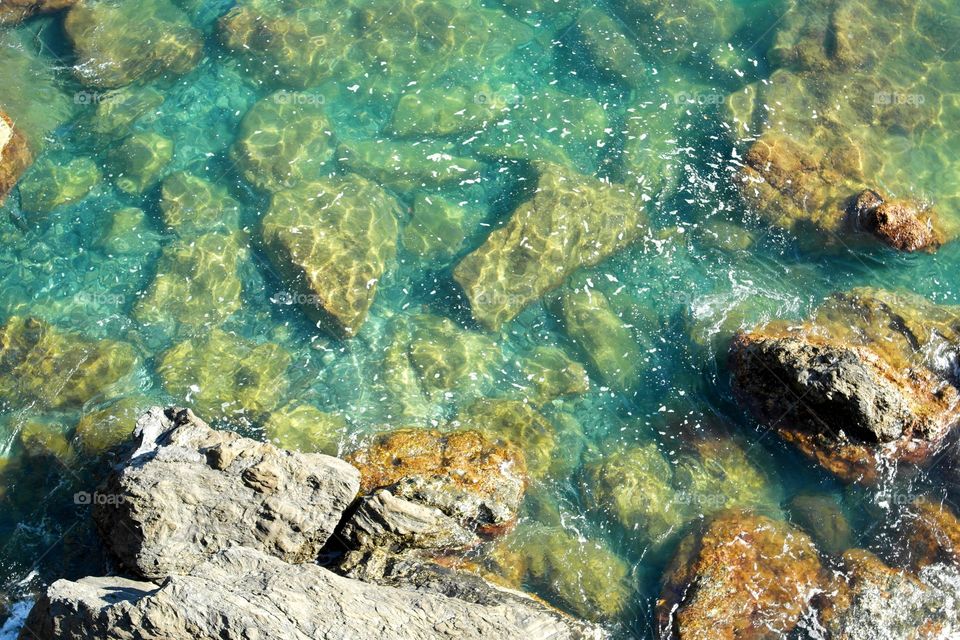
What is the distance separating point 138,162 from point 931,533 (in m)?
11.3

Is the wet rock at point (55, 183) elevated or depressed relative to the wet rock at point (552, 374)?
elevated

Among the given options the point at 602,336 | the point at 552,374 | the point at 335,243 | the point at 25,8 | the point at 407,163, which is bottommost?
the point at 552,374

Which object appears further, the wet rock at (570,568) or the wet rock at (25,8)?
the wet rock at (25,8)

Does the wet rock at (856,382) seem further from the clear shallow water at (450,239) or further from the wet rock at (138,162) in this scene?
the wet rock at (138,162)

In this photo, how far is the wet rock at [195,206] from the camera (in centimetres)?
1043

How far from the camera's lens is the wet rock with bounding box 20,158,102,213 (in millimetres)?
10516

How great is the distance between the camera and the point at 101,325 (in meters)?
9.69

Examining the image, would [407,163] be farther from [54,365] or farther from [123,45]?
[54,365]

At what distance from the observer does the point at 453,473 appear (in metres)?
7.97
